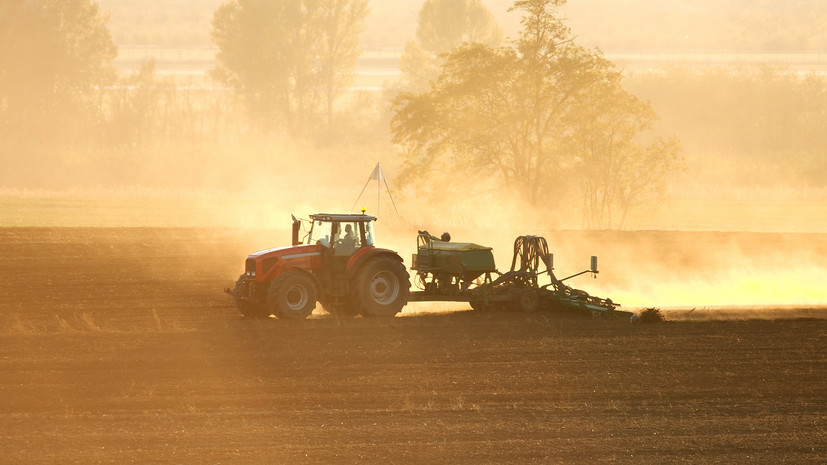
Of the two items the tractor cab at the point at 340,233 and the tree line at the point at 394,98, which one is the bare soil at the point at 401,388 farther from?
→ the tree line at the point at 394,98

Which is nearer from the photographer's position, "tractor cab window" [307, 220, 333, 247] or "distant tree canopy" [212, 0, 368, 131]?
"tractor cab window" [307, 220, 333, 247]

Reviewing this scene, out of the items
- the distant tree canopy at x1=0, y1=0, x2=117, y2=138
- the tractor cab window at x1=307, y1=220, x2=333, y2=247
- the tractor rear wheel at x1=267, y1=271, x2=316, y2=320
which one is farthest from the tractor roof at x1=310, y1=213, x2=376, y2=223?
the distant tree canopy at x1=0, y1=0, x2=117, y2=138

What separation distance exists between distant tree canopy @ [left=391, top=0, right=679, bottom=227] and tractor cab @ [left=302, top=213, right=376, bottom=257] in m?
24.3

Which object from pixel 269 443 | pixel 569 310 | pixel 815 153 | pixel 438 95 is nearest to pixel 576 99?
pixel 438 95

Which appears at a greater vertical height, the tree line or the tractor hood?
the tree line

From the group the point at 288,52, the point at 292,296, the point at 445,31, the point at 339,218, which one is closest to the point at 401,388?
the point at 292,296

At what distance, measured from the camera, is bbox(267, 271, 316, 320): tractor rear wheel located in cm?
1959

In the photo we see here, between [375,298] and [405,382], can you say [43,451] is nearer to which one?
[405,382]

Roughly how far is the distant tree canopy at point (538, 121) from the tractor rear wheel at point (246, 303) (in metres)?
24.5

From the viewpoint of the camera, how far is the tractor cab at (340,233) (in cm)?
2006

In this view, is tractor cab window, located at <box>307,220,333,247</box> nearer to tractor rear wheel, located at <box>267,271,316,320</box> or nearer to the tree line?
tractor rear wheel, located at <box>267,271,316,320</box>

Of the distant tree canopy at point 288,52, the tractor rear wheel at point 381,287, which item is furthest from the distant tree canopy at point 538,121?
the distant tree canopy at point 288,52

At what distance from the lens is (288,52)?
8531cm

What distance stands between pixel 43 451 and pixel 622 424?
20.8 feet
